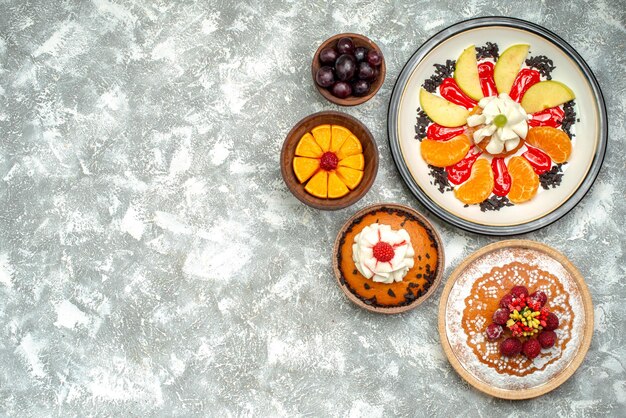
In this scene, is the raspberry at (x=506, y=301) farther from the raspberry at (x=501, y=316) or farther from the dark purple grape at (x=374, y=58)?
the dark purple grape at (x=374, y=58)

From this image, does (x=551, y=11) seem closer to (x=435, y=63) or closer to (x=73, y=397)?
(x=435, y=63)

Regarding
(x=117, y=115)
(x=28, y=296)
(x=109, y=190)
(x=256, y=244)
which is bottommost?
(x=28, y=296)

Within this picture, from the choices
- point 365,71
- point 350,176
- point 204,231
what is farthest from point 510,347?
point 204,231

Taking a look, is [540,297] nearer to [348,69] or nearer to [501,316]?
[501,316]

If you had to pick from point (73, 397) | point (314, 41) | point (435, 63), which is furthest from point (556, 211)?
point (73, 397)

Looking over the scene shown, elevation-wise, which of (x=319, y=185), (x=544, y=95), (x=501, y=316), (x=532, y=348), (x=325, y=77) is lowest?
(x=532, y=348)

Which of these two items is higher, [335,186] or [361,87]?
[361,87]
